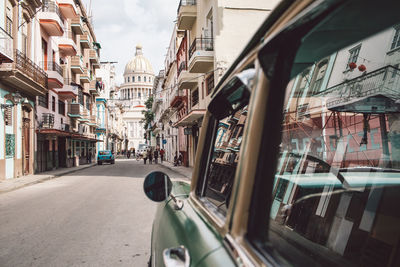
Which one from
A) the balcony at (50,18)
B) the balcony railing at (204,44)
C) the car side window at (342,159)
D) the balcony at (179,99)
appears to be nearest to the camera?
the car side window at (342,159)

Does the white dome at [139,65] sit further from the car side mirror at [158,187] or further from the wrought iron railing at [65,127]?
the car side mirror at [158,187]

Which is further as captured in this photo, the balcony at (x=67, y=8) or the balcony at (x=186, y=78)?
the balcony at (x=67, y=8)

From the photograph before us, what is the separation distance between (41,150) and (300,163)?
23.0 metres

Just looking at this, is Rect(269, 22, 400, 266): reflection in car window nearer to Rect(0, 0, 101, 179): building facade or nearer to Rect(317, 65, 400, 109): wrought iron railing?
Rect(317, 65, 400, 109): wrought iron railing

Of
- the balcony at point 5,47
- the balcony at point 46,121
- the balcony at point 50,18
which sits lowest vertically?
the balcony at point 46,121

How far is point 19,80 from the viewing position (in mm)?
16391

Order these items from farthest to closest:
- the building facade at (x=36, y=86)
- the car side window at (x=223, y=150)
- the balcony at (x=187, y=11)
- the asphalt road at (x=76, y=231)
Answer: the balcony at (x=187, y=11) < the building facade at (x=36, y=86) < the asphalt road at (x=76, y=231) < the car side window at (x=223, y=150)

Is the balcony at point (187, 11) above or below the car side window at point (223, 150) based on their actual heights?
above

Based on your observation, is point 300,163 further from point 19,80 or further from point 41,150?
point 41,150

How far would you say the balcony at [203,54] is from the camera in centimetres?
1800

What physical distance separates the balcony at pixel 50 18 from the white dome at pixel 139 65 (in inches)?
3958

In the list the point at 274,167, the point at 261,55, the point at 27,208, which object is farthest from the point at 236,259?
the point at 27,208

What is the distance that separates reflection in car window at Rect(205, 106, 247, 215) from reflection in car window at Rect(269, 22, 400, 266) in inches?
9.9

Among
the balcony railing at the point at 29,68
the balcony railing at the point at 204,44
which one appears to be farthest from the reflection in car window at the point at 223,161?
the balcony railing at the point at 204,44
